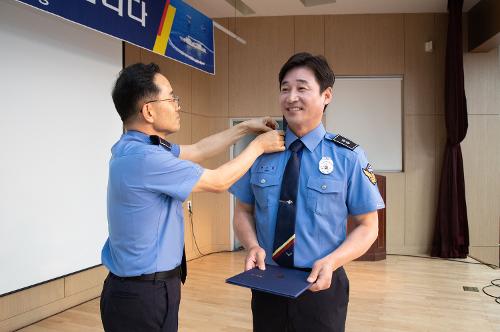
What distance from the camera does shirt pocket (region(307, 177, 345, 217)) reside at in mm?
1526

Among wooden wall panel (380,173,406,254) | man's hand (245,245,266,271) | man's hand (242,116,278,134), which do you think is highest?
man's hand (242,116,278,134)

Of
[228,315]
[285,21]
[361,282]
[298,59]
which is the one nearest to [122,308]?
[298,59]

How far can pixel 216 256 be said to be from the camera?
6645 mm

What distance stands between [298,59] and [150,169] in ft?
2.21

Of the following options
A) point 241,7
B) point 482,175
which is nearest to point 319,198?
point 241,7

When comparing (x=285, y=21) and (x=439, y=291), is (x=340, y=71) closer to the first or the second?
(x=285, y=21)

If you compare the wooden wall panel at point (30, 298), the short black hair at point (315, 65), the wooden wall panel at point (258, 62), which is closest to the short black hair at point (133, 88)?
the short black hair at point (315, 65)

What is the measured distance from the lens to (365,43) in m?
6.80

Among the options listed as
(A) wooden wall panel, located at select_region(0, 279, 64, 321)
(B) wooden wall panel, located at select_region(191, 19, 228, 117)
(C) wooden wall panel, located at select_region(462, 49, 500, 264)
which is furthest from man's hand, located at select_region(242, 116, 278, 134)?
(C) wooden wall panel, located at select_region(462, 49, 500, 264)

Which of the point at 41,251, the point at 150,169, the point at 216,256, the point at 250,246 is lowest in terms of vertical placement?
the point at 216,256

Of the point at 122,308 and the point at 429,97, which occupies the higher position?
the point at 429,97

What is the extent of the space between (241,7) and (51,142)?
3767 millimetres

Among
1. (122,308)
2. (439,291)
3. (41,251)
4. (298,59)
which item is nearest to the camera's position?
(298,59)

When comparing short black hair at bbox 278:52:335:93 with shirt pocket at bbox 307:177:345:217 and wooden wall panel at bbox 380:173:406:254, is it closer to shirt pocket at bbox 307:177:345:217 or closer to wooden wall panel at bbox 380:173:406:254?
shirt pocket at bbox 307:177:345:217
